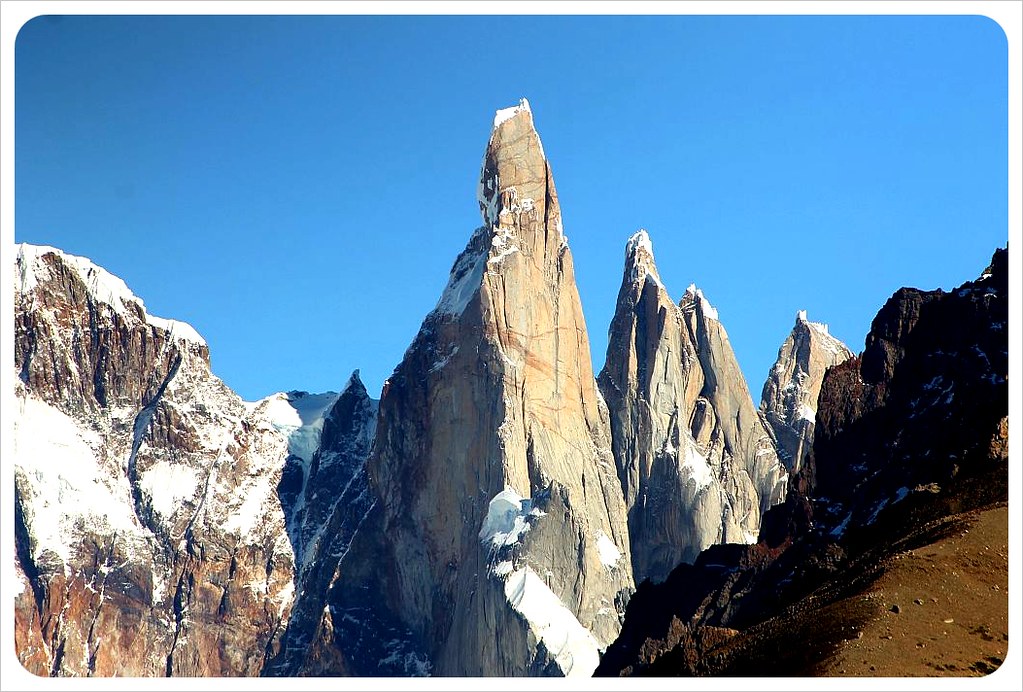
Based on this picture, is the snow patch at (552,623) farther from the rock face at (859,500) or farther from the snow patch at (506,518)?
the rock face at (859,500)

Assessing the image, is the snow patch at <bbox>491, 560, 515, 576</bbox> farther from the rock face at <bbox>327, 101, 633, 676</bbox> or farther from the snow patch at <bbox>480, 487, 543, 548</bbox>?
the snow patch at <bbox>480, 487, 543, 548</bbox>

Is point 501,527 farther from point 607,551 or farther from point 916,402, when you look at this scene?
point 916,402

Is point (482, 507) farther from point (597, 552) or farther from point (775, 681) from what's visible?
point (775, 681)

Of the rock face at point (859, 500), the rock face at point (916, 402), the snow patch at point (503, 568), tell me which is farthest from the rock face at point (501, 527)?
the rock face at point (916, 402)

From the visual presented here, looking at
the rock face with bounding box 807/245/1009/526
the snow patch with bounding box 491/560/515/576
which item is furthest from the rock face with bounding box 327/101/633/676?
the rock face with bounding box 807/245/1009/526

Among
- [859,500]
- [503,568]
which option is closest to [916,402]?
[859,500]

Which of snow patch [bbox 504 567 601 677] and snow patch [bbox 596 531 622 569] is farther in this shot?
snow patch [bbox 596 531 622 569]
